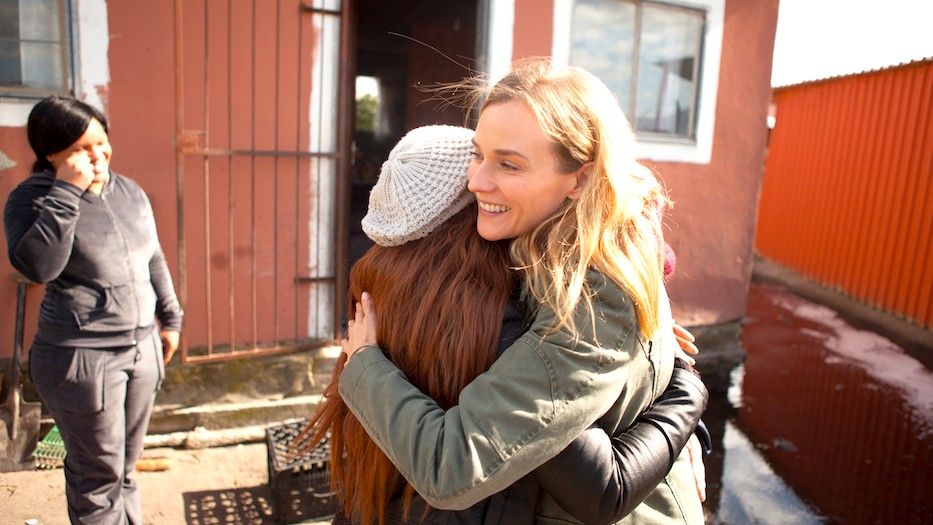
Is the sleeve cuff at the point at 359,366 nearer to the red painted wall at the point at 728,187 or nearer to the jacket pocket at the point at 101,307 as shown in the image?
the jacket pocket at the point at 101,307

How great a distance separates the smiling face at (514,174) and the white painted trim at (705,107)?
4.00m

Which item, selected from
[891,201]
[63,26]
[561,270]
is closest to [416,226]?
[561,270]

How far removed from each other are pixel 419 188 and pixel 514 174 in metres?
0.19

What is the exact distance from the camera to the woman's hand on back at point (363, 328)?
4.17ft

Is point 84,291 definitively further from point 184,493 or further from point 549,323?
point 549,323

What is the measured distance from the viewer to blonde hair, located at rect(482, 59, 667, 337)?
1.13 metres

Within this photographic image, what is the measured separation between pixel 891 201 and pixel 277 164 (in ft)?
24.9

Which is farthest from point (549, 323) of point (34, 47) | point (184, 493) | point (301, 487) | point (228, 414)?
point (34, 47)

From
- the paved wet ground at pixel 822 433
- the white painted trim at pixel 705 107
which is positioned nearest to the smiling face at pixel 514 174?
the paved wet ground at pixel 822 433

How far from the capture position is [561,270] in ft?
3.68

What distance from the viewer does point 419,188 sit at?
1269 mm

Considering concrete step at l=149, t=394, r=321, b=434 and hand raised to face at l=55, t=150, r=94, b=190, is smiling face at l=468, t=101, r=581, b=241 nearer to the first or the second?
hand raised to face at l=55, t=150, r=94, b=190

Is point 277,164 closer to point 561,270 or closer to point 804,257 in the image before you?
point 561,270

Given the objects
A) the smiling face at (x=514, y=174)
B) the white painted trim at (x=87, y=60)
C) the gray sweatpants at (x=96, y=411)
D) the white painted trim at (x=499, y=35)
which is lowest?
the gray sweatpants at (x=96, y=411)
